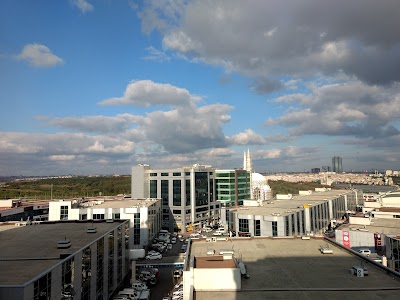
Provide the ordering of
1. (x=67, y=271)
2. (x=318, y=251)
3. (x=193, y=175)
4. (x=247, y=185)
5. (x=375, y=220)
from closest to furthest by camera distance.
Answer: (x=67, y=271), (x=318, y=251), (x=375, y=220), (x=193, y=175), (x=247, y=185)

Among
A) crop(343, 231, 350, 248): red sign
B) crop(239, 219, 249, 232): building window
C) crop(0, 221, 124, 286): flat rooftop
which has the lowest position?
crop(343, 231, 350, 248): red sign

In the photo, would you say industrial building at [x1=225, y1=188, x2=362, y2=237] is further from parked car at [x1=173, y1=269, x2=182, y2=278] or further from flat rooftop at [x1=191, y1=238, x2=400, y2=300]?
flat rooftop at [x1=191, y1=238, x2=400, y2=300]

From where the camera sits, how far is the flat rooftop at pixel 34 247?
21484 millimetres

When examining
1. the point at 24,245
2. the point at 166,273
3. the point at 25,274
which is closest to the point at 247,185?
the point at 166,273

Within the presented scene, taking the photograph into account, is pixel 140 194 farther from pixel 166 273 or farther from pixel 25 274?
pixel 25 274

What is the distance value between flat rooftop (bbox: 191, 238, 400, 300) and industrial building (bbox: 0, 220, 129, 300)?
994cm

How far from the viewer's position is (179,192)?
88.8m

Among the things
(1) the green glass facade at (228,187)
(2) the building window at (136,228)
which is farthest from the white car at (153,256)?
(1) the green glass facade at (228,187)

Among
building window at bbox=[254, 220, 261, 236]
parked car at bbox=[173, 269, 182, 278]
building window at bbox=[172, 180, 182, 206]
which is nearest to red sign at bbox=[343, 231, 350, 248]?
building window at bbox=[254, 220, 261, 236]

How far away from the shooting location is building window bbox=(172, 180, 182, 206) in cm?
8858

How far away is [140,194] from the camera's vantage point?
94.1 m

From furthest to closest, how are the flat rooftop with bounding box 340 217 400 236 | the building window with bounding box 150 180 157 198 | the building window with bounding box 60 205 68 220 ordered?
the building window with bounding box 150 180 157 198 → the building window with bounding box 60 205 68 220 → the flat rooftop with bounding box 340 217 400 236

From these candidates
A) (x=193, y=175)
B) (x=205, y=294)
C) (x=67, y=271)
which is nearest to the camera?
(x=205, y=294)

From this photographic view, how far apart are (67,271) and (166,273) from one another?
95.4 ft
